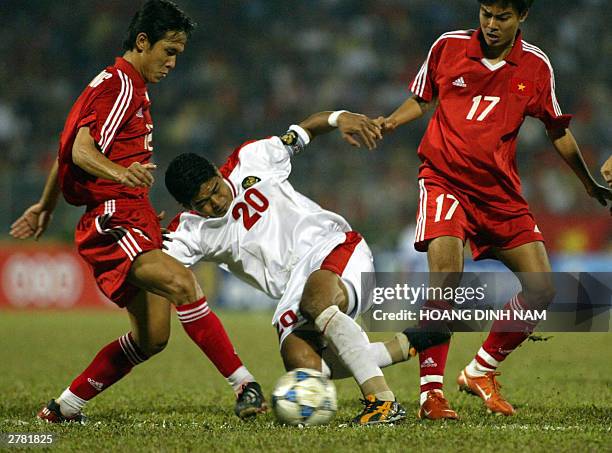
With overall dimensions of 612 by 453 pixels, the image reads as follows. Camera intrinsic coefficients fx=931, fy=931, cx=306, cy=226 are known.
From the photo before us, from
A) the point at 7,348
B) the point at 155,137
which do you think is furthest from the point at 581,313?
the point at 155,137

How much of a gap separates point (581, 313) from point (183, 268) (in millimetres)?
4719

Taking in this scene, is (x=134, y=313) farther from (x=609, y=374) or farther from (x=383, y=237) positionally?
(x=383, y=237)

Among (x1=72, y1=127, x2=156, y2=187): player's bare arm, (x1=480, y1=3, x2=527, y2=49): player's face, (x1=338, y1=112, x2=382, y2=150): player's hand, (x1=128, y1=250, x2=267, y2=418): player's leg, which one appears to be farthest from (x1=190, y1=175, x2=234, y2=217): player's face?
(x1=480, y1=3, x2=527, y2=49): player's face

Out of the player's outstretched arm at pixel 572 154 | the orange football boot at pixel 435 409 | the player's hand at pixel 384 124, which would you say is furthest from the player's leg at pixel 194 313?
the player's outstretched arm at pixel 572 154

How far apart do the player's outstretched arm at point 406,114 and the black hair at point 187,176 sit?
3.21 feet

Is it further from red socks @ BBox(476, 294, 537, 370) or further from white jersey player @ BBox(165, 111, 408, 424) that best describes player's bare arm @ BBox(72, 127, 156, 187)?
red socks @ BBox(476, 294, 537, 370)

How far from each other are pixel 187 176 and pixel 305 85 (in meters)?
13.4

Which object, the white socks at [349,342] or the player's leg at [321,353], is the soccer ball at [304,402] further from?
the player's leg at [321,353]

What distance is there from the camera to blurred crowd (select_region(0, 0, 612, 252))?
15.3m

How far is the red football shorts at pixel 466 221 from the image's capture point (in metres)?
5.02

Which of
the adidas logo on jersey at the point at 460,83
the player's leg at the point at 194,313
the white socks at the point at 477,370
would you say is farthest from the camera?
the white socks at the point at 477,370

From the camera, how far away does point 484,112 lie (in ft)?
16.8

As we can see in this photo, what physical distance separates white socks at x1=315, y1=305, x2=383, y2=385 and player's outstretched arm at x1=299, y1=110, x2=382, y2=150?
0.90 m

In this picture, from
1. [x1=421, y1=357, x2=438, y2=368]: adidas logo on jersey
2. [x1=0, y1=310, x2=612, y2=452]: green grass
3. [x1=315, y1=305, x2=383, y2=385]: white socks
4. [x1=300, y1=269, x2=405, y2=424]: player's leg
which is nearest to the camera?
[x1=0, y1=310, x2=612, y2=452]: green grass
